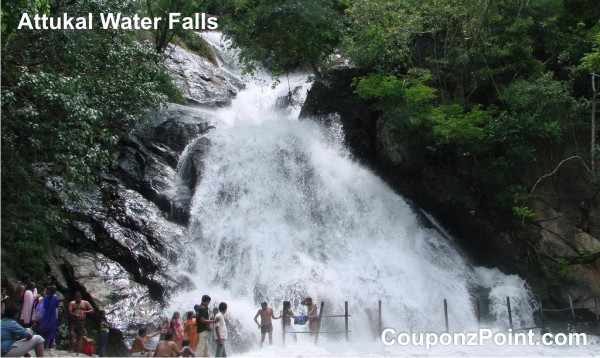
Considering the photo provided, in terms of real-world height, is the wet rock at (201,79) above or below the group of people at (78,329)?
above

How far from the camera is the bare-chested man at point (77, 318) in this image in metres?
11.9

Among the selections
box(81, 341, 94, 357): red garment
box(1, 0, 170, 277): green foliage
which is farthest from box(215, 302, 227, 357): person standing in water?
box(1, 0, 170, 277): green foliage

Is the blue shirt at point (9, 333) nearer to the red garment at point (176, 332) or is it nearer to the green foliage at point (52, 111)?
the red garment at point (176, 332)

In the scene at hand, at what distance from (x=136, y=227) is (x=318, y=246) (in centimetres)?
529

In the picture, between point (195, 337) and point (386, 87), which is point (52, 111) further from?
point (386, 87)

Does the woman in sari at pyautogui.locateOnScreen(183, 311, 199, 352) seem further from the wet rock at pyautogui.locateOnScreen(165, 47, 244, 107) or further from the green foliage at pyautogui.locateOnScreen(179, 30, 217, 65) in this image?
the green foliage at pyautogui.locateOnScreen(179, 30, 217, 65)

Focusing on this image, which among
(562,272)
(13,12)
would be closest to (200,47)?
(13,12)

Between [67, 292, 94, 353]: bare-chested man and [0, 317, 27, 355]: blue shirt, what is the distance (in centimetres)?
344

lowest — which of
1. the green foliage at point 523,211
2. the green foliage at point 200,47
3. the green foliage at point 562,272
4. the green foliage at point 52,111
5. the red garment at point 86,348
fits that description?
the red garment at point 86,348

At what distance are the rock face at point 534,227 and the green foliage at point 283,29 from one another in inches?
58.8

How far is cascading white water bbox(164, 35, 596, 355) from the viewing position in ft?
51.2

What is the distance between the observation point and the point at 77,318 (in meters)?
11.9

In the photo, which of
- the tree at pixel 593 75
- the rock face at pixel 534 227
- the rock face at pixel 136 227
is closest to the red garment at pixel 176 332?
the rock face at pixel 136 227

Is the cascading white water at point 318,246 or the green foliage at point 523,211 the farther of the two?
the green foliage at point 523,211
